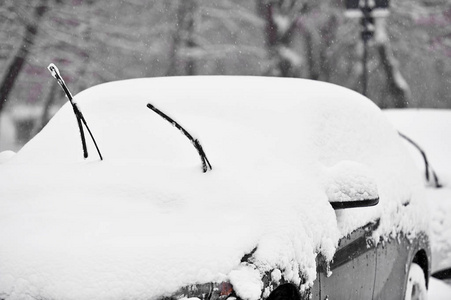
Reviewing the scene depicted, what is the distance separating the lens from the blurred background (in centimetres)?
1620

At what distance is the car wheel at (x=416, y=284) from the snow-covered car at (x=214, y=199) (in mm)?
21

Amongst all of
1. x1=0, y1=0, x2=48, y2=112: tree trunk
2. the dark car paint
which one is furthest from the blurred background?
the dark car paint

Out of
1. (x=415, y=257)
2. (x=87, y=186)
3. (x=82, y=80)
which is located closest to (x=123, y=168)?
(x=87, y=186)

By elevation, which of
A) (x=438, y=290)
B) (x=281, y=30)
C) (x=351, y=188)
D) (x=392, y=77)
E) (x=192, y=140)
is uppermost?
(x=281, y=30)

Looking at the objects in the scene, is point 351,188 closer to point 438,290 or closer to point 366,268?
point 366,268

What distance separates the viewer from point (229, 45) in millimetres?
20594

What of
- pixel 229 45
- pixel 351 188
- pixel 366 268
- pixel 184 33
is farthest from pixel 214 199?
pixel 229 45

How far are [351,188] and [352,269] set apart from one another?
1.47ft

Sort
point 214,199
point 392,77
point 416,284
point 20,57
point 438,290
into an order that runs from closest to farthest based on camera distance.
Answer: point 214,199 → point 416,284 → point 438,290 → point 20,57 → point 392,77

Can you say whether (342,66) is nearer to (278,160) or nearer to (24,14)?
(24,14)

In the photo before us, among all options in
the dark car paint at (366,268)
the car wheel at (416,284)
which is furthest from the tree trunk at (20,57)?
the dark car paint at (366,268)

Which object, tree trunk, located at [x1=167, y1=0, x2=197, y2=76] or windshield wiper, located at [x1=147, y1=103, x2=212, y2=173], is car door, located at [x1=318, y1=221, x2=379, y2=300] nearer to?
windshield wiper, located at [x1=147, y1=103, x2=212, y2=173]

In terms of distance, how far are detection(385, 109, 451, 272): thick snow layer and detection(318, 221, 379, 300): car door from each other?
199 centimetres

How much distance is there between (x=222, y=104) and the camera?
3242 millimetres
